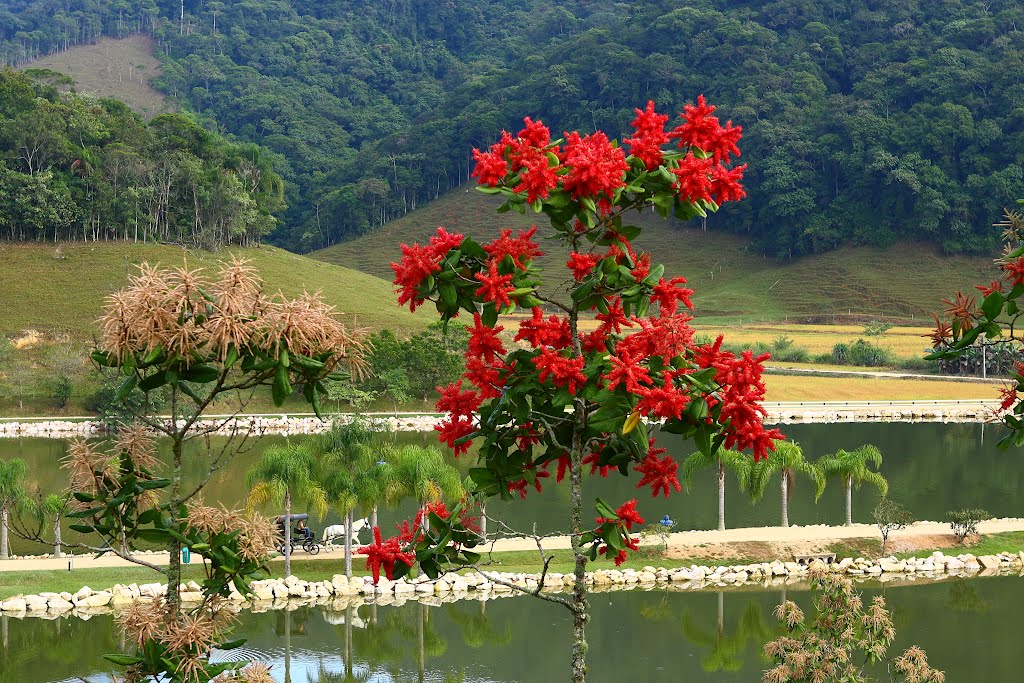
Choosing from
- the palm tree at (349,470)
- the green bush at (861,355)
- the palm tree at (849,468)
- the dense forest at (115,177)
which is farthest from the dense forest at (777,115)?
the palm tree at (349,470)

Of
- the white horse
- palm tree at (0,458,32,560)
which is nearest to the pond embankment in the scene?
the white horse

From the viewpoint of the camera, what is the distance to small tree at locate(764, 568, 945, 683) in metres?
12.4

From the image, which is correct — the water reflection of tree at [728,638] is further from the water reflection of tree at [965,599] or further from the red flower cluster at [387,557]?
the red flower cluster at [387,557]

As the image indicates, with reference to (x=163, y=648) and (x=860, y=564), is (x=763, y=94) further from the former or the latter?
(x=163, y=648)

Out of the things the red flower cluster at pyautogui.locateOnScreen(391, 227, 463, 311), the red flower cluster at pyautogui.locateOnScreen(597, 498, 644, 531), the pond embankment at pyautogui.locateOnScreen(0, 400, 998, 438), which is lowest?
the pond embankment at pyautogui.locateOnScreen(0, 400, 998, 438)

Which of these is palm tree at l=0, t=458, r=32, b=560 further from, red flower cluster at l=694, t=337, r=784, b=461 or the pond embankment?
the pond embankment

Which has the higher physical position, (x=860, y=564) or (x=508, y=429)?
(x=508, y=429)

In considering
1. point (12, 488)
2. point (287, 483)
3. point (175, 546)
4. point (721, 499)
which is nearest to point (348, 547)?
point (287, 483)

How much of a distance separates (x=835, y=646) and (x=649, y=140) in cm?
758

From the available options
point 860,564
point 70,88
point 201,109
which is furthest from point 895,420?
point 201,109

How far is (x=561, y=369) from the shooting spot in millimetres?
6953

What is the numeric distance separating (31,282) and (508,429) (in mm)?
73720

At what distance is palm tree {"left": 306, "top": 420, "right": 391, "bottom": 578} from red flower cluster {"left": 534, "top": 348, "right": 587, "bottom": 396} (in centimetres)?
1698

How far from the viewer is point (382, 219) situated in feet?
484
